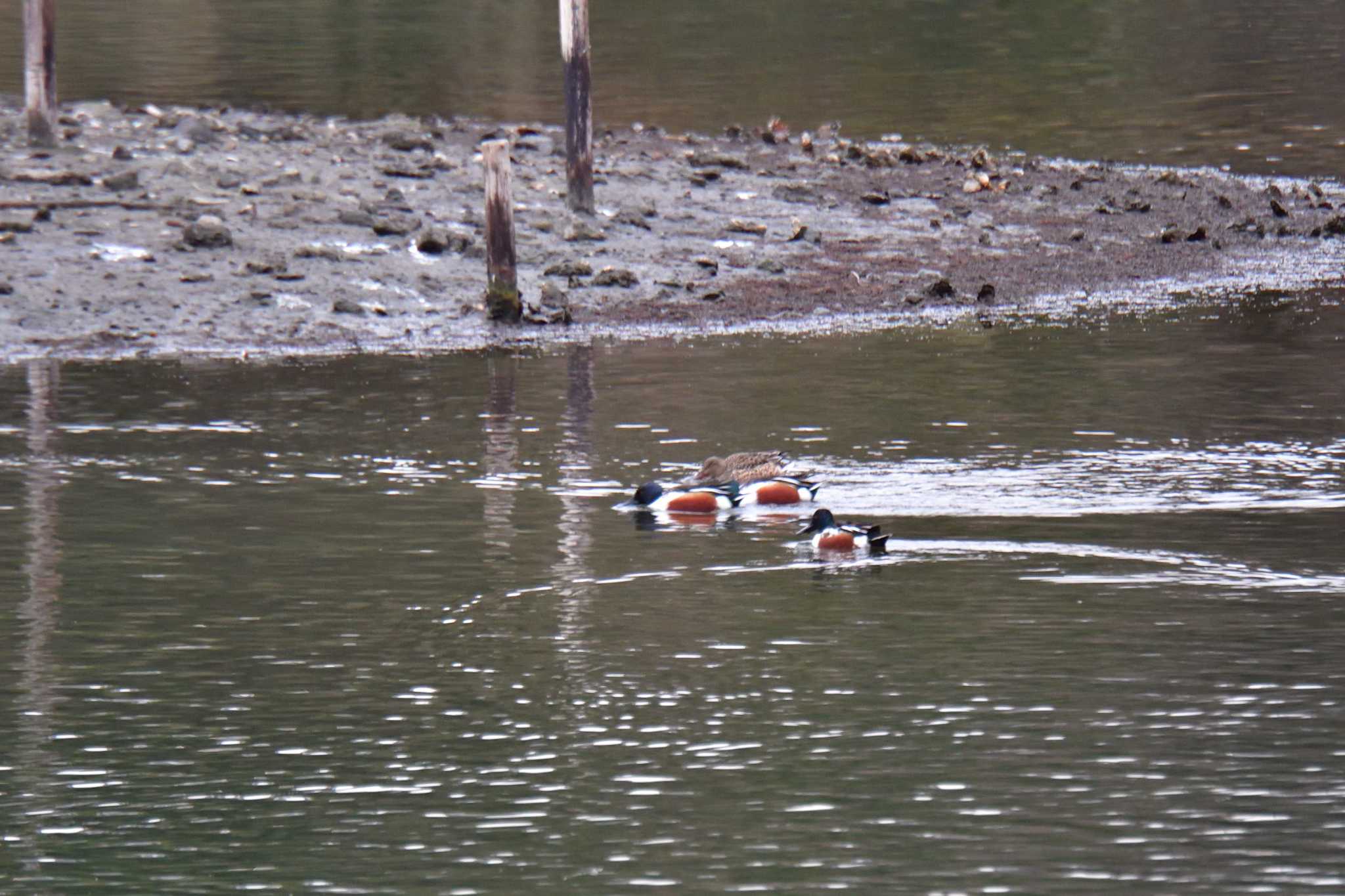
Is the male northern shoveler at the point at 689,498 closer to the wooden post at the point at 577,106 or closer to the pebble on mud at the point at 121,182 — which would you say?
the wooden post at the point at 577,106

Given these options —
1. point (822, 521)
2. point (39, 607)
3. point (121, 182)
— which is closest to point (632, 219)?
point (121, 182)

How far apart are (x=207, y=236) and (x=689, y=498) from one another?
9792mm

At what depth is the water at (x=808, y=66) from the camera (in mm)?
37281

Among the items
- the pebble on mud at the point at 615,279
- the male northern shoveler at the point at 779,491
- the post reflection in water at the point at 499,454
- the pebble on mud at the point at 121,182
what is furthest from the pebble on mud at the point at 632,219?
the male northern shoveler at the point at 779,491

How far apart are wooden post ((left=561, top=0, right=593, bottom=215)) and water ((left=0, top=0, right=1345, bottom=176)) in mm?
10769

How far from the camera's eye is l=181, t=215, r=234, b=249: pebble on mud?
906 inches

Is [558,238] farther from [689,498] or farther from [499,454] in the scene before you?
[689,498]

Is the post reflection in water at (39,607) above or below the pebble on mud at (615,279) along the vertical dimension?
below

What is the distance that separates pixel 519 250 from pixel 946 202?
20.4 ft

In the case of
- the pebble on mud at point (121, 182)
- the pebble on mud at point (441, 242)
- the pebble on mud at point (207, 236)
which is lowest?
the pebble on mud at point (441, 242)

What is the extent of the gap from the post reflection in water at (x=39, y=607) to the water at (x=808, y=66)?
19816 millimetres

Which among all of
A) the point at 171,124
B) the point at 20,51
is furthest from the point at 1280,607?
the point at 20,51

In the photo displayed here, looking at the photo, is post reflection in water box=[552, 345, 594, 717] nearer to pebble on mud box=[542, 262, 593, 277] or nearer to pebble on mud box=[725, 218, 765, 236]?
Answer: pebble on mud box=[542, 262, 593, 277]

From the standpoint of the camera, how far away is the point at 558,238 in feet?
81.4
